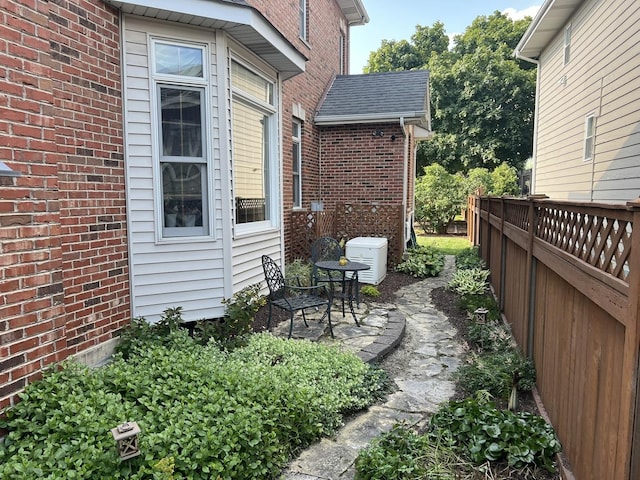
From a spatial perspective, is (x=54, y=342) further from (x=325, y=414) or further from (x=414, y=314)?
(x=414, y=314)

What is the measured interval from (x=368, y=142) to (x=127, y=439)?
852 centimetres

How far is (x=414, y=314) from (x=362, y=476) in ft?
13.3

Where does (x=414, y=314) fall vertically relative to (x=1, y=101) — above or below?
below

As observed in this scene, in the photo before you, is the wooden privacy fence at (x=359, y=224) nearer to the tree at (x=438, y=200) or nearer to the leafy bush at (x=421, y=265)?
the leafy bush at (x=421, y=265)

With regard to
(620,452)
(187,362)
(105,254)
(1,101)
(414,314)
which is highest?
(1,101)

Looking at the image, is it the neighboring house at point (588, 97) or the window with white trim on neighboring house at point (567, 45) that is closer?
the neighboring house at point (588, 97)

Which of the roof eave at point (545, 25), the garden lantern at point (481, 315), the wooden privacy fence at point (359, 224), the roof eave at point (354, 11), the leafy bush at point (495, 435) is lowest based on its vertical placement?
the leafy bush at point (495, 435)

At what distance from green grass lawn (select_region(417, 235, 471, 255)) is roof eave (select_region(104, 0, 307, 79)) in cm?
855

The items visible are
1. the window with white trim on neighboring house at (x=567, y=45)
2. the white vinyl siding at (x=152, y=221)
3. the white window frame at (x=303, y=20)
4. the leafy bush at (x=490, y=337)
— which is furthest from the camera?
the white window frame at (x=303, y=20)

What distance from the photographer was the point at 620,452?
1697mm

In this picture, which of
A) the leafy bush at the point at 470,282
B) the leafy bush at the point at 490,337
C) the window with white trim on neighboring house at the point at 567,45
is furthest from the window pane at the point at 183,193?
the window with white trim on neighboring house at the point at 567,45

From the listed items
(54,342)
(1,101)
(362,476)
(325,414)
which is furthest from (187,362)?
(1,101)

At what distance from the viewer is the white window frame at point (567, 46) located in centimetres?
911

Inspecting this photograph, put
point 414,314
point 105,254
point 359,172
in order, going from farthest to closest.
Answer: point 359,172 < point 414,314 < point 105,254
